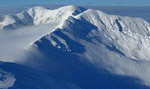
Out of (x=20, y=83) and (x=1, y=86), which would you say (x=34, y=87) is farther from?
(x=1, y=86)

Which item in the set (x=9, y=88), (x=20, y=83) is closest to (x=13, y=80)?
(x=20, y=83)

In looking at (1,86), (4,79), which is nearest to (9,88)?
(1,86)

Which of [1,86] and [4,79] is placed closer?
[1,86]

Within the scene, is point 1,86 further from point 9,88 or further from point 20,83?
point 20,83

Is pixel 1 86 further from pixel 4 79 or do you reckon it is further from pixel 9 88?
pixel 4 79

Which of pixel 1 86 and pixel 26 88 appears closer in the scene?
pixel 1 86

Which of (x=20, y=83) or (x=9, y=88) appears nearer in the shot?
(x=9, y=88)

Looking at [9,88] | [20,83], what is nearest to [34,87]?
[20,83]
